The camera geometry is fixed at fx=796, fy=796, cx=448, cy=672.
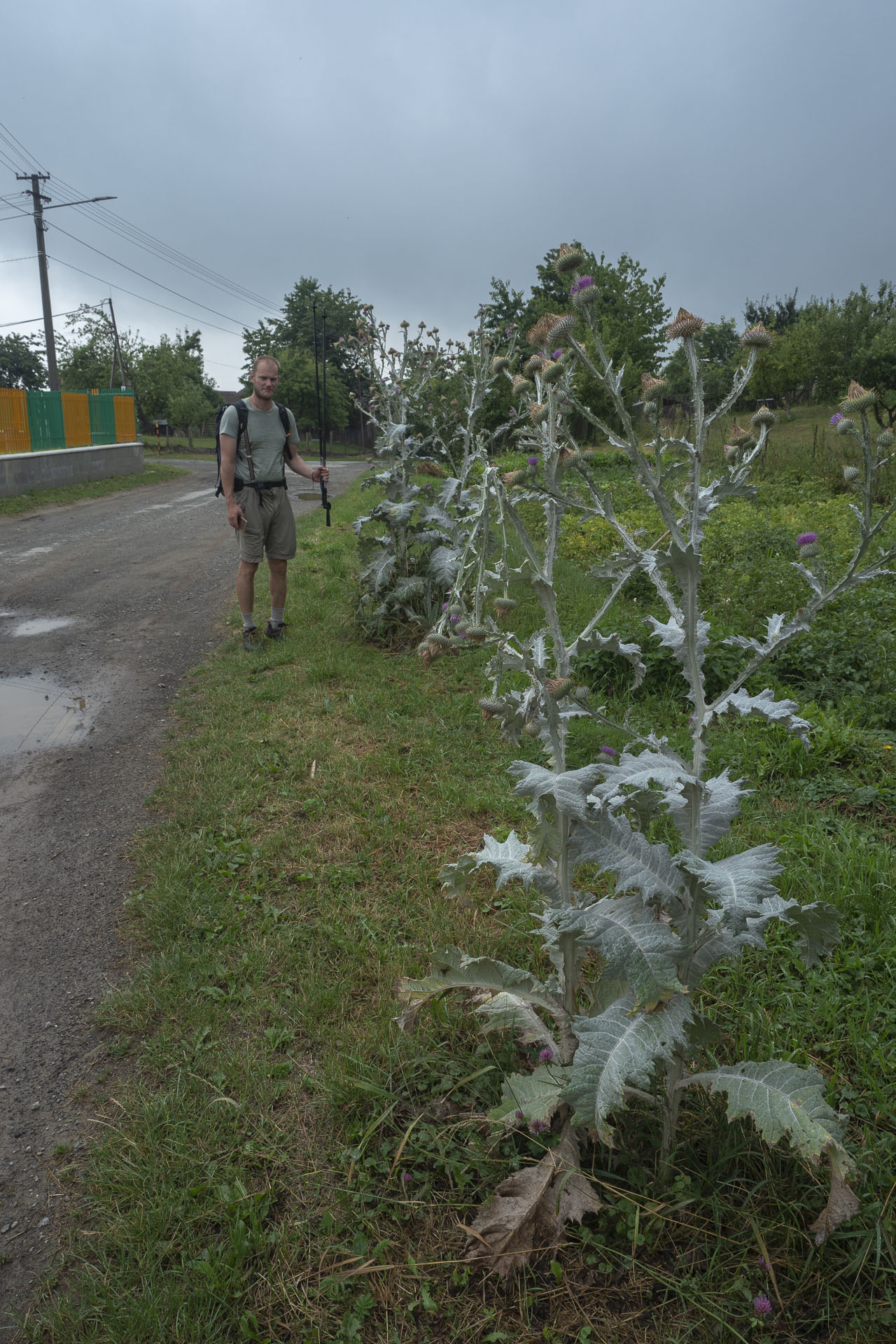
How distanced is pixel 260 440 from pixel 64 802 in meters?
3.20

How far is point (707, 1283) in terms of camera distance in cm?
167

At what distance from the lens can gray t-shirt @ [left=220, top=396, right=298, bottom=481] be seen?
5.96 m

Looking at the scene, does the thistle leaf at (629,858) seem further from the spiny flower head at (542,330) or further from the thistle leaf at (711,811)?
the spiny flower head at (542,330)

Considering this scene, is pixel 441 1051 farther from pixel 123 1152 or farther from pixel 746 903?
pixel 746 903

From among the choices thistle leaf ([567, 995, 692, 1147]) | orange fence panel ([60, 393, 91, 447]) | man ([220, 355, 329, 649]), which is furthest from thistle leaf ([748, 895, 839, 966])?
orange fence panel ([60, 393, 91, 447])

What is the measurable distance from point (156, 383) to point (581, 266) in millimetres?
48239

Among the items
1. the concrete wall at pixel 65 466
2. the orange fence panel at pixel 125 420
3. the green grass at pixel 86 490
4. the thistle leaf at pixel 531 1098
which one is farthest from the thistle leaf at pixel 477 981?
the orange fence panel at pixel 125 420

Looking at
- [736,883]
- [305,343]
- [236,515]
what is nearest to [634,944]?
[736,883]

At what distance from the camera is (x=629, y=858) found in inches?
68.2

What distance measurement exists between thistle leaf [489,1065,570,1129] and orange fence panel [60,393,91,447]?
22.8m

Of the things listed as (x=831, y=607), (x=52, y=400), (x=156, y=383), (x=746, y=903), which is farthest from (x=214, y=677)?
(x=156, y=383)

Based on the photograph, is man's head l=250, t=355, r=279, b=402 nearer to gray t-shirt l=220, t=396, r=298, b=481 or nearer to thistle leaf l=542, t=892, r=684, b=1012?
gray t-shirt l=220, t=396, r=298, b=481

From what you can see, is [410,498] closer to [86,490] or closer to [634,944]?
[634,944]

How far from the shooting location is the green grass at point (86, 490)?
1555cm
